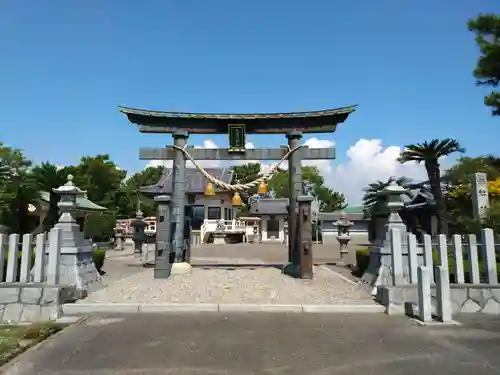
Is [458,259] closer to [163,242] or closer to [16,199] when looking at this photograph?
[163,242]

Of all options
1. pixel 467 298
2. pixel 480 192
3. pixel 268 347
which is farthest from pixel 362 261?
pixel 480 192

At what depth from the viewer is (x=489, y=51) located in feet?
46.7

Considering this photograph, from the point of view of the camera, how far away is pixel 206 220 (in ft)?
124

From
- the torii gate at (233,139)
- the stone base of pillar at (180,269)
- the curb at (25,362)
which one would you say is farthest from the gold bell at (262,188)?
the curb at (25,362)

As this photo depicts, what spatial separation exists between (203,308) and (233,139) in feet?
20.6

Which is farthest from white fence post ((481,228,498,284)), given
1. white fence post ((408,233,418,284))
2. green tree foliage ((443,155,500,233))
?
green tree foliage ((443,155,500,233))

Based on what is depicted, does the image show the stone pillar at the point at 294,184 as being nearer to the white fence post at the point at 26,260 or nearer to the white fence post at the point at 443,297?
the white fence post at the point at 443,297

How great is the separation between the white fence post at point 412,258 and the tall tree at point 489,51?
1093 cm

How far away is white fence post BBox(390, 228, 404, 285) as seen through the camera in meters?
7.71

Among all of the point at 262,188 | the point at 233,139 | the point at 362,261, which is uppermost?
the point at 233,139

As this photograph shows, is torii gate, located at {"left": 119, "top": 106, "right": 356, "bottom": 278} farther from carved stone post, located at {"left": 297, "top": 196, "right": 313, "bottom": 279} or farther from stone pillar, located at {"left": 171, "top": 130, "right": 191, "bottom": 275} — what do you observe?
carved stone post, located at {"left": 297, "top": 196, "right": 313, "bottom": 279}

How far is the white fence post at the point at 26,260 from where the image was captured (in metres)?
7.44

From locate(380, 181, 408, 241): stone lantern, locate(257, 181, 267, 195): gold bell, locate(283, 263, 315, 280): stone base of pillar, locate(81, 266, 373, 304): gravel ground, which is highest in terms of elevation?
locate(257, 181, 267, 195): gold bell

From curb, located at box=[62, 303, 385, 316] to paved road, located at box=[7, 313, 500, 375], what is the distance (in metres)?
0.47
